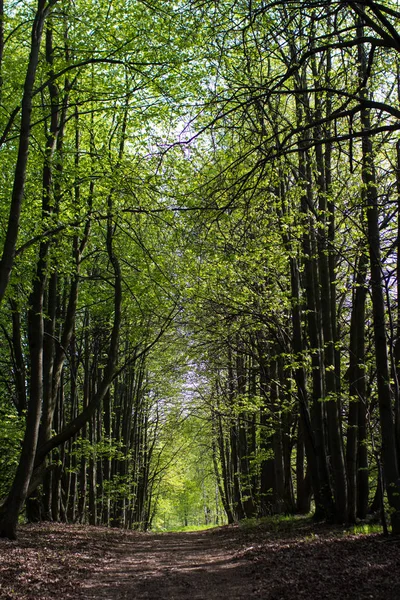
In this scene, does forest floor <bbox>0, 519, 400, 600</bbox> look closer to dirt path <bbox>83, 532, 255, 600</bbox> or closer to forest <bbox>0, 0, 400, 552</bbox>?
dirt path <bbox>83, 532, 255, 600</bbox>

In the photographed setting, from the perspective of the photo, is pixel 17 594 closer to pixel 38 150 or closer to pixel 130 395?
pixel 38 150

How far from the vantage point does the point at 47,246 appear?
11.7m

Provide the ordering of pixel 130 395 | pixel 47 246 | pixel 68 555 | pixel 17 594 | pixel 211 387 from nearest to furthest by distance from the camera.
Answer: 1. pixel 17 594
2. pixel 68 555
3. pixel 47 246
4. pixel 211 387
5. pixel 130 395

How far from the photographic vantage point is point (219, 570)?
889 cm

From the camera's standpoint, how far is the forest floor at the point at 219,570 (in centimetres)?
607

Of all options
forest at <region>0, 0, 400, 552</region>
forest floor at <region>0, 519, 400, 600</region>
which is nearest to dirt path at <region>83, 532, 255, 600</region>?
forest floor at <region>0, 519, 400, 600</region>

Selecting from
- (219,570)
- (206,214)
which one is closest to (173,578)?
(219,570)

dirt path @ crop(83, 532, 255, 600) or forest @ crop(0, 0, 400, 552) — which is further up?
forest @ crop(0, 0, 400, 552)

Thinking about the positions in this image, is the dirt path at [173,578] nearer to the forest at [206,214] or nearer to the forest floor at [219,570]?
the forest floor at [219,570]

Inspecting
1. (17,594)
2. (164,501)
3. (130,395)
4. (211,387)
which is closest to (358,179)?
(17,594)

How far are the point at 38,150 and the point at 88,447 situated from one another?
9783 mm

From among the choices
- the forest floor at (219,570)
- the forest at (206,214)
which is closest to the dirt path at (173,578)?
the forest floor at (219,570)

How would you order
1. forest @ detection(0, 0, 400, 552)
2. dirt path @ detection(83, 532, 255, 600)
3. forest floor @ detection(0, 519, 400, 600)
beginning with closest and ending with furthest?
1. forest floor @ detection(0, 519, 400, 600)
2. dirt path @ detection(83, 532, 255, 600)
3. forest @ detection(0, 0, 400, 552)

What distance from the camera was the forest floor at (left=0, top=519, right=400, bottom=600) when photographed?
6.07m
